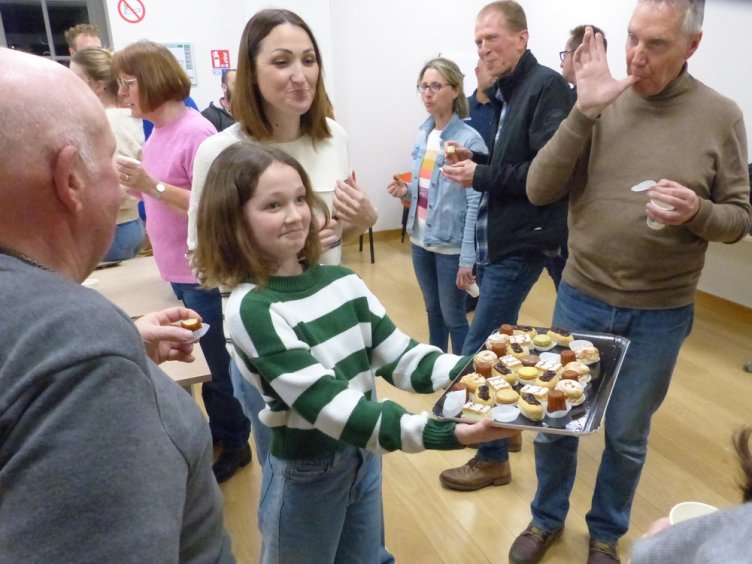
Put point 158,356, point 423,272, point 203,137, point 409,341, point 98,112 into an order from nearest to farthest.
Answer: point 98,112
point 158,356
point 409,341
point 203,137
point 423,272

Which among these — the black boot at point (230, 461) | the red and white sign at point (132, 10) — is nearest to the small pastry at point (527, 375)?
the black boot at point (230, 461)

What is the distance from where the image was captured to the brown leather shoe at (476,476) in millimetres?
2291

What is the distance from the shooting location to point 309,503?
122 cm

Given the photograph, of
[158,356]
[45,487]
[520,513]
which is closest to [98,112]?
[45,487]

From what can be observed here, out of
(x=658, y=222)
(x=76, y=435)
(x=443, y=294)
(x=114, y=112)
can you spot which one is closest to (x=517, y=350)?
(x=658, y=222)

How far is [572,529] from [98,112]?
6.87ft

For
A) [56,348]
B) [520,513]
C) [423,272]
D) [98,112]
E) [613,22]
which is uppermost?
[613,22]

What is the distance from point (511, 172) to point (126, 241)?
1944 mm

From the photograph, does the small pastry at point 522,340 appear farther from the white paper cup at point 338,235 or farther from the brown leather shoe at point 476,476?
the brown leather shoe at point 476,476

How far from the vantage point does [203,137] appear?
6.61ft

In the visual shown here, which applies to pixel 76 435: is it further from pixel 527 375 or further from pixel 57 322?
pixel 527 375

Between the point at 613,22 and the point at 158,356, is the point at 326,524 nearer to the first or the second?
the point at 158,356

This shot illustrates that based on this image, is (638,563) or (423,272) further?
(423,272)

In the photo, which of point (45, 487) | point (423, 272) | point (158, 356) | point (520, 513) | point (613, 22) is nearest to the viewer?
point (45, 487)
